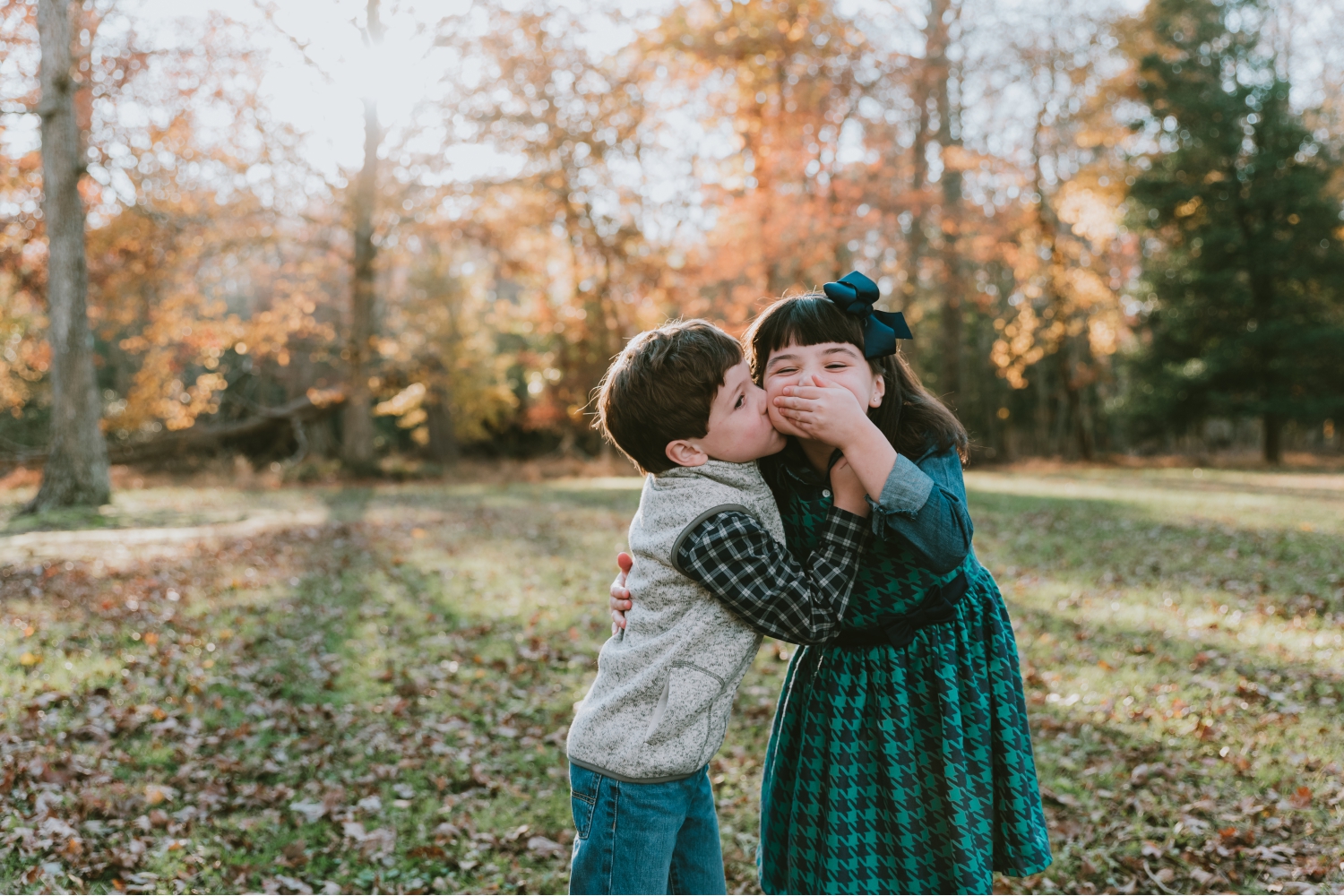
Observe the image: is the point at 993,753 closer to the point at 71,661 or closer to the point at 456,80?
the point at 71,661

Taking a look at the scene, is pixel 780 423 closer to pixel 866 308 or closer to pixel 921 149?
pixel 866 308

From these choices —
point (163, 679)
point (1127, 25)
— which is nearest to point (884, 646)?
point (163, 679)

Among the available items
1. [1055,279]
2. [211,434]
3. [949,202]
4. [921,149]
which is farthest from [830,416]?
[211,434]

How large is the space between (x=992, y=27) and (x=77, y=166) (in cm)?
1948

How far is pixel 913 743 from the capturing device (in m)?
1.99

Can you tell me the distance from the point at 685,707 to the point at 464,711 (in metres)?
3.74

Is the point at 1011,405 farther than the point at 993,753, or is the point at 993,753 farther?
the point at 1011,405

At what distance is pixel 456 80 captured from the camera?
1773 cm

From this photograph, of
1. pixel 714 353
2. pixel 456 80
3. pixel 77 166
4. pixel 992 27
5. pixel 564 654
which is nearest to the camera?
pixel 714 353

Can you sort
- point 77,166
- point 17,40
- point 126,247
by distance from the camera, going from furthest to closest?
point 126,247 → point 17,40 → point 77,166

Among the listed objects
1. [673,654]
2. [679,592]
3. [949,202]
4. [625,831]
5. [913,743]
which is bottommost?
[625,831]

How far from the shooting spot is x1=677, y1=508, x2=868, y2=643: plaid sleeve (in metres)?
1.81

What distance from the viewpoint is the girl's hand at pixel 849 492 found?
6.04 feet

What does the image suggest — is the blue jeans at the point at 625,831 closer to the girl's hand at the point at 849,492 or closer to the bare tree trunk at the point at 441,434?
the girl's hand at the point at 849,492
